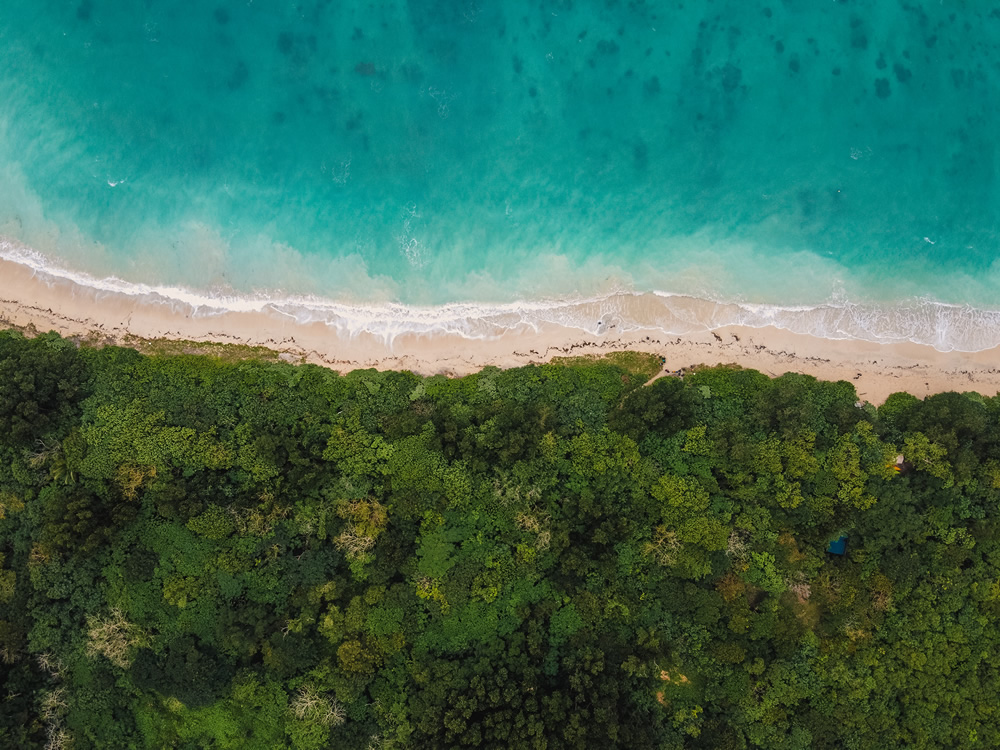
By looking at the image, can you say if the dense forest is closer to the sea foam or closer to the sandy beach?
the sandy beach

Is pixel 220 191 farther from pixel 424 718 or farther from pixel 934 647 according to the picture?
pixel 934 647

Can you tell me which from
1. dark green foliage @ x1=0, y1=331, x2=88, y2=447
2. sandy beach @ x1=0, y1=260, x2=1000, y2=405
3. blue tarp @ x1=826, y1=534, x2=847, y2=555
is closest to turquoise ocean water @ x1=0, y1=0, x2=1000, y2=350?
sandy beach @ x1=0, y1=260, x2=1000, y2=405

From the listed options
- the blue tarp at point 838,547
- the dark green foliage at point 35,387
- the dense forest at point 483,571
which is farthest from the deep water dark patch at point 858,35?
the dark green foliage at point 35,387

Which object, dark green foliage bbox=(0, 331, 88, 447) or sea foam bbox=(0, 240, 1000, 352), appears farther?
sea foam bbox=(0, 240, 1000, 352)

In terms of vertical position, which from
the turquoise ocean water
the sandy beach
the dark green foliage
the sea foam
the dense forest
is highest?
the turquoise ocean water

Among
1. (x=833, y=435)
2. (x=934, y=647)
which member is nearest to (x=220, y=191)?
(x=833, y=435)

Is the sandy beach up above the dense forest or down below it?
above
